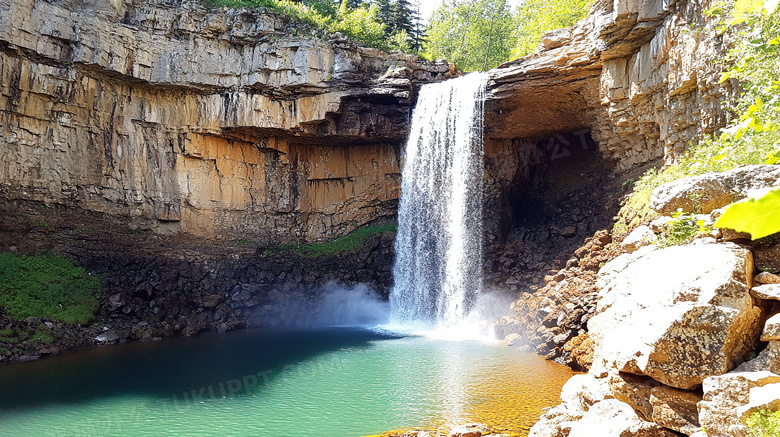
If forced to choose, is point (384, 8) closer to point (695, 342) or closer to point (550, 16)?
point (550, 16)

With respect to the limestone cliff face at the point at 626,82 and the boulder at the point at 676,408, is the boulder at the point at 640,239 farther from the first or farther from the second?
the limestone cliff face at the point at 626,82

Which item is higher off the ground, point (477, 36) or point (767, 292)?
point (477, 36)

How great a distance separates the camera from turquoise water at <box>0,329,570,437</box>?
341 inches

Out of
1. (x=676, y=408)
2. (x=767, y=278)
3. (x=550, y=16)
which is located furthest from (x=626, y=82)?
(x=676, y=408)

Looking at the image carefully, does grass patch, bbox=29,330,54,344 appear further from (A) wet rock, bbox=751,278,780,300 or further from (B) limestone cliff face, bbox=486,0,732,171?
(B) limestone cliff face, bbox=486,0,732,171

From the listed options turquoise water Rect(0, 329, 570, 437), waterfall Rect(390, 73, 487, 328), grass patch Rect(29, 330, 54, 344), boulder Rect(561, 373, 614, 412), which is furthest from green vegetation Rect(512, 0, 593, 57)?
grass patch Rect(29, 330, 54, 344)

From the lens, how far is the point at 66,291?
17.9m

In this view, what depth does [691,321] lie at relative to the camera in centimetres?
517

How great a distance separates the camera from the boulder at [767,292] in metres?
5.30

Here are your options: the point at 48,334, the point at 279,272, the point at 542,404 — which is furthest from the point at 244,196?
the point at 542,404

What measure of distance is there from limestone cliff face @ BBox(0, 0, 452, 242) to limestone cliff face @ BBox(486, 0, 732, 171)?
4801 millimetres

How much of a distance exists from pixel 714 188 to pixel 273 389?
9266 millimetres

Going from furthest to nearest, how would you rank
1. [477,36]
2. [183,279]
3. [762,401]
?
[477,36]
[183,279]
[762,401]

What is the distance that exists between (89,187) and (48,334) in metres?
7.41
